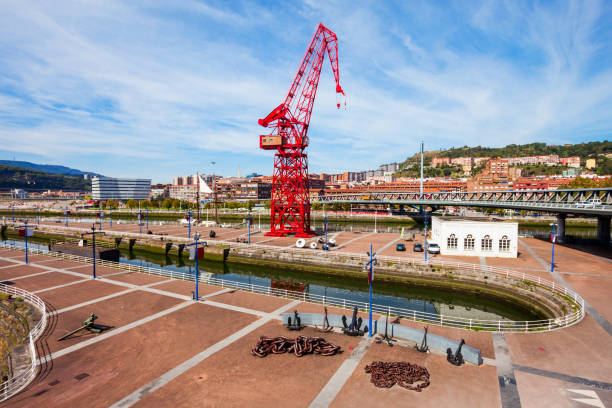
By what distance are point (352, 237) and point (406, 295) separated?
27108mm

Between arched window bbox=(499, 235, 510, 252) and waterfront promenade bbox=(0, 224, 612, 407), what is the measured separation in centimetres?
1664

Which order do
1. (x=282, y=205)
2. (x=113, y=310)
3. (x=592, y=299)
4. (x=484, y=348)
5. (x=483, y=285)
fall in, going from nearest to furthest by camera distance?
(x=484, y=348)
(x=113, y=310)
(x=592, y=299)
(x=483, y=285)
(x=282, y=205)

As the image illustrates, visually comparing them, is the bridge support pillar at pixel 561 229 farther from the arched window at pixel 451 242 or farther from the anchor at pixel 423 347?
the anchor at pixel 423 347

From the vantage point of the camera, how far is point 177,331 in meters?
19.1

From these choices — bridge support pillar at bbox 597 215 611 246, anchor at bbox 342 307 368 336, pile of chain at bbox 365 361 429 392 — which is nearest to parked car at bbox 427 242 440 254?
anchor at bbox 342 307 368 336

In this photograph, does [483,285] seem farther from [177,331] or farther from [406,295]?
[177,331]

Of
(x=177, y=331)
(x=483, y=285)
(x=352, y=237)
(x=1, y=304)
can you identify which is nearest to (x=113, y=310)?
(x=177, y=331)

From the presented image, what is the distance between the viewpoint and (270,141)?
57562mm

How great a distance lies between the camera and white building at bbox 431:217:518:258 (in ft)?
132

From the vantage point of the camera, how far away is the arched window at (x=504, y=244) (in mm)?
40422

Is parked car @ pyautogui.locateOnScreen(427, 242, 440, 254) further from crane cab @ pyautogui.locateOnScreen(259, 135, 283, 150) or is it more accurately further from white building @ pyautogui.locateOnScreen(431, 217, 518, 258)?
crane cab @ pyautogui.locateOnScreen(259, 135, 283, 150)

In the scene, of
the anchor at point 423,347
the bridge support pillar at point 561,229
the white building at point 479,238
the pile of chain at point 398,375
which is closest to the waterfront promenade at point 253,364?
the pile of chain at point 398,375

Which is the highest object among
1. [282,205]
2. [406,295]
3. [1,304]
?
[282,205]

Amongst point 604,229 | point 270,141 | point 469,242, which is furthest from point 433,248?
point 270,141
